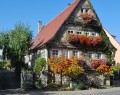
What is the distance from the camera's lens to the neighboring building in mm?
38906

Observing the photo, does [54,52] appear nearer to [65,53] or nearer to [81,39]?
[65,53]

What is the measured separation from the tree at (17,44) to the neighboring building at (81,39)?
1.68 meters

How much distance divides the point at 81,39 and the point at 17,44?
9.18 meters

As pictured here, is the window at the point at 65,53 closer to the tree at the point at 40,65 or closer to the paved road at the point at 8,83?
the tree at the point at 40,65

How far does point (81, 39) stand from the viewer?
1561 inches

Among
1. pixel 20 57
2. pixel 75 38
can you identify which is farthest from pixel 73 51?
pixel 20 57

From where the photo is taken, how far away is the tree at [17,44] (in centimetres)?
4316

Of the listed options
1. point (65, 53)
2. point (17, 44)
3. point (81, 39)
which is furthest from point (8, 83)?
point (81, 39)

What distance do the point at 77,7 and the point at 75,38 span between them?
13.9ft

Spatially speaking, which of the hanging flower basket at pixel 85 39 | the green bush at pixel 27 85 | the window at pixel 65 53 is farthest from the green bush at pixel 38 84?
the hanging flower basket at pixel 85 39

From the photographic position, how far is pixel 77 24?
40500 millimetres

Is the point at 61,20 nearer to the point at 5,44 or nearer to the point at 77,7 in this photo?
the point at 77,7

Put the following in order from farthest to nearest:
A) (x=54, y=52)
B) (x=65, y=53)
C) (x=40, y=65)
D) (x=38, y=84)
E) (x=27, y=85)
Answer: (x=65, y=53), (x=54, y=52), (x=40, y=65), (x=38, y=84), (x=27, y=85)

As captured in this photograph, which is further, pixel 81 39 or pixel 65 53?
pixel 81 39
